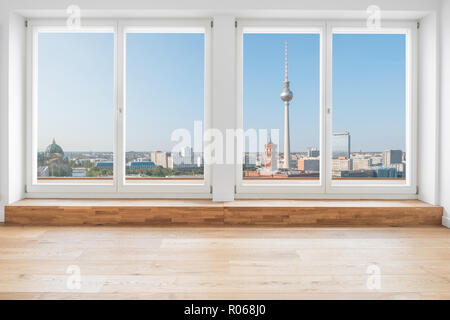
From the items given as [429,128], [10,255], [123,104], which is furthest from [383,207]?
[10,255]

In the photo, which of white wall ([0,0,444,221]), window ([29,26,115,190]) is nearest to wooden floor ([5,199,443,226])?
white wall ([0,0,444,221])

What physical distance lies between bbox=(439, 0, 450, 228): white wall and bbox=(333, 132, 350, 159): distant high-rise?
801mm

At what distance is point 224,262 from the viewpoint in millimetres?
1896

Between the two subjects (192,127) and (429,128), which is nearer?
(429,128)

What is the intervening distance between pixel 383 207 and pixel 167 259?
1.98 metres

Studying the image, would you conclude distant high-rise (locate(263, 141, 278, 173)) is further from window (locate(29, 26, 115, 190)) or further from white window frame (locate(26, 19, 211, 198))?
window (locate(29, 26, 115, 190))

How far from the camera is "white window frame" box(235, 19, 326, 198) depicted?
3037 millimetres

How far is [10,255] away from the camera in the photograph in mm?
1999

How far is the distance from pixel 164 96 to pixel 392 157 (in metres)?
2.41

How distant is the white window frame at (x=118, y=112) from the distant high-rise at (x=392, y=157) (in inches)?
71.2

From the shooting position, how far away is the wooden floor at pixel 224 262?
152 centimetres

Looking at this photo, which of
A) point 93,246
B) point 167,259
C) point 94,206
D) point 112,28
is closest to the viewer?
point 167,259

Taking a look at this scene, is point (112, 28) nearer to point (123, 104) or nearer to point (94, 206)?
point (123, 104)
